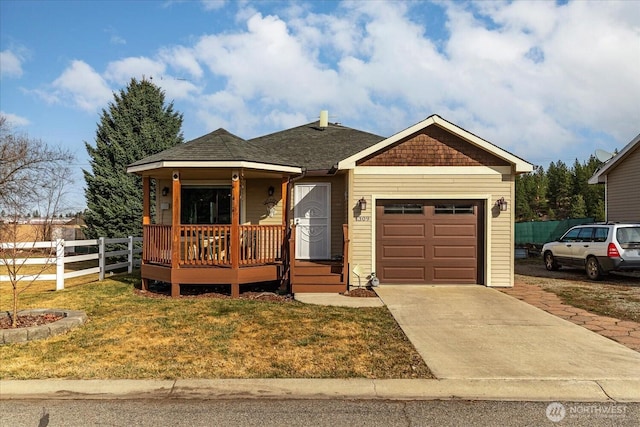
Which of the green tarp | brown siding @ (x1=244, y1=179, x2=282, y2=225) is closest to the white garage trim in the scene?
brown siding @ (x1=244, y1=179, x2=282, y2=225)

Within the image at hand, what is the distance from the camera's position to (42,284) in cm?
1162

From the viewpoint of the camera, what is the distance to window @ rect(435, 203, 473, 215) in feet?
34.4

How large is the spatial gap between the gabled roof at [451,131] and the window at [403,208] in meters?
→ 1.38

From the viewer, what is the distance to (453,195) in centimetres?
1038

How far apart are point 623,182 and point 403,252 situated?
1005 centimetres

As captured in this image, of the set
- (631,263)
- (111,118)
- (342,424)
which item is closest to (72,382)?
(342,424)

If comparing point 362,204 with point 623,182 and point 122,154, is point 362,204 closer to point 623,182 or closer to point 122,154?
point 623,182

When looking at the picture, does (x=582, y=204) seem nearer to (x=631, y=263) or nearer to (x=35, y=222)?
(x=631, y=263)

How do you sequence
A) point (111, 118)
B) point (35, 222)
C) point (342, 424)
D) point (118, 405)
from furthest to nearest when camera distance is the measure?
point (111, 118)
point (35, 222)
point (118, 405)
point (342, 424)

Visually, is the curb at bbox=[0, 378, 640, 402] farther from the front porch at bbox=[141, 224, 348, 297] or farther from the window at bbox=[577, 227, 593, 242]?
the window at bbox=[577, 227, 593, 242]

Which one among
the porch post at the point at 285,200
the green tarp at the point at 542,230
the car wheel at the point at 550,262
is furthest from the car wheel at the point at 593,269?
the green tarp at the point at 542,230

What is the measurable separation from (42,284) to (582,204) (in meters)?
47.2

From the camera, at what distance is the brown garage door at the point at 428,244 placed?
10453 millimetres

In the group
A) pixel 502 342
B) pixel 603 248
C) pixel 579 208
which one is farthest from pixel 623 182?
pixel 579 208
